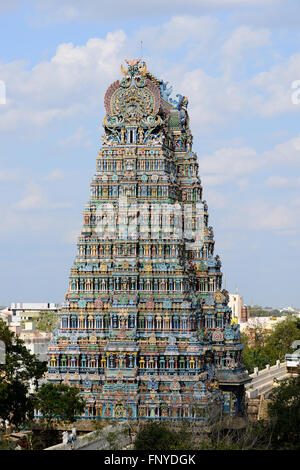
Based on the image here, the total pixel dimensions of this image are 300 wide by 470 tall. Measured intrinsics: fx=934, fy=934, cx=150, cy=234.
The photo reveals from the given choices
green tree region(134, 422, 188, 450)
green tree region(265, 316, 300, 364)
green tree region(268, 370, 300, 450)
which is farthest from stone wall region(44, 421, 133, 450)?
green tree region(265, 316, 300, 364)

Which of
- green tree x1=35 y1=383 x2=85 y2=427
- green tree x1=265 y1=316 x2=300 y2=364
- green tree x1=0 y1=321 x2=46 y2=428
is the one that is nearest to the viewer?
green tree x1=0 y1=321 x2=46 y2=428

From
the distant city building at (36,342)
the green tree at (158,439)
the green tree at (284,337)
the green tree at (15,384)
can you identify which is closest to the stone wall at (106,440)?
the green tree at (158,439)

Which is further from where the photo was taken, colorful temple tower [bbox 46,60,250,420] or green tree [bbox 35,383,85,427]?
colorful temple tower [bbox 46,60,250,420]

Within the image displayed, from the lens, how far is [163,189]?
57656 millimetres

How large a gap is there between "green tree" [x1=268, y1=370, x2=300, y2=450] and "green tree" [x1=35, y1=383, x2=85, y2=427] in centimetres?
1054

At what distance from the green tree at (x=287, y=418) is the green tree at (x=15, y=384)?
13.4 m

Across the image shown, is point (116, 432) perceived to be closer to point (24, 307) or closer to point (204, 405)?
point (204, 405)

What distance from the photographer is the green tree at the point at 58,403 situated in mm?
49938

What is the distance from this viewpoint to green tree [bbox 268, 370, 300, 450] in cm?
4538

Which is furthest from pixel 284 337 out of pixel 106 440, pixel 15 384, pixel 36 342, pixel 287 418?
pixel 106 440

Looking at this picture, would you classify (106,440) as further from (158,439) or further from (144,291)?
(144,291)

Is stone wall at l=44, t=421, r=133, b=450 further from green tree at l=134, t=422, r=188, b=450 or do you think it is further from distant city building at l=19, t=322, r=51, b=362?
distant city building at l=19, t=322, r=51, b=362

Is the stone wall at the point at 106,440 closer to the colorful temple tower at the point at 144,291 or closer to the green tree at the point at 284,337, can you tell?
the colorful temple tower at the point at 144,291

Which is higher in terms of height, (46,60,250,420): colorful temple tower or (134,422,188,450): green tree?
(46,60,250,420): colorful temple tower
